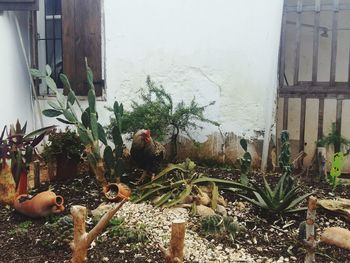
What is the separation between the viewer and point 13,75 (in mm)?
5309

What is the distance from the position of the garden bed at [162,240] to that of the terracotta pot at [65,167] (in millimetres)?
840

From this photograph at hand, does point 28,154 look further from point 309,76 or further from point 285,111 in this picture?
point 309,76

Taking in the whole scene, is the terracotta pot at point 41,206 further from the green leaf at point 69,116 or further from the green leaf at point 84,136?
the green leaf at point 69,116

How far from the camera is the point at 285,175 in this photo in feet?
12.2

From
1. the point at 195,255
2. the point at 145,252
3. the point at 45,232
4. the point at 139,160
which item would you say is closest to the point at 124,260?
the point at 145,252

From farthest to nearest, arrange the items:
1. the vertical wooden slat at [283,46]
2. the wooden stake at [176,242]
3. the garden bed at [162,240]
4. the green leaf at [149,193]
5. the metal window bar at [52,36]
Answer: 1. the metal window bar at [52,36]
2. the vertical wooden slat at [283,46]
3. the green leaf at [149,193]
4. the garden bed at [162,240]
5. the wooden stake at [176,242]

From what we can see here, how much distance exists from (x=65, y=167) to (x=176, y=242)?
2.84m

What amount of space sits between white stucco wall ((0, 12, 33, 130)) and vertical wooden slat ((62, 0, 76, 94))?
22.4 inches

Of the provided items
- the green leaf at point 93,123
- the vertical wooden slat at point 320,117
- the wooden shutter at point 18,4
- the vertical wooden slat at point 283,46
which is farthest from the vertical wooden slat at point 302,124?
the wooden shutter at point 18,4

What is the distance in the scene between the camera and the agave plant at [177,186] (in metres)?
3.82

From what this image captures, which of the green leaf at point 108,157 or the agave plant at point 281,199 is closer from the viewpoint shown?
the agave plant at point 281,199

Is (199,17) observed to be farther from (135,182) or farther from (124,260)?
(124,260)

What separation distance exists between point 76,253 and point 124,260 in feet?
2.06

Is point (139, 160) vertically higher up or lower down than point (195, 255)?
higher up
